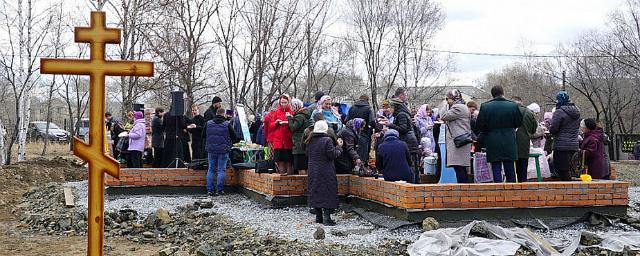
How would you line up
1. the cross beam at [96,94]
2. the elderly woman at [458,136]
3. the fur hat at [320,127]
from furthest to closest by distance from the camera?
the elderly woman at [458,136] → the fur hat at [320,127] → the cross beam at [96,94]

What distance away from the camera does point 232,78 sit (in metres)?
24.4

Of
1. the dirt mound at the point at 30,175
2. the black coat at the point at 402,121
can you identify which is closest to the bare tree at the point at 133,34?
the dirt mound at the point at 30,175

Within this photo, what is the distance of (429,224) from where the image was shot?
308 inches

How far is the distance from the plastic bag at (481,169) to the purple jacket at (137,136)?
6946mm

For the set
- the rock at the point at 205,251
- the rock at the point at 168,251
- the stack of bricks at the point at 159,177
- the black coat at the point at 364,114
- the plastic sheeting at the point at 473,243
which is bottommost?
the rock at the point at 168,251

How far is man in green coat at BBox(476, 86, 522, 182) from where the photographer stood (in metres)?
8.85

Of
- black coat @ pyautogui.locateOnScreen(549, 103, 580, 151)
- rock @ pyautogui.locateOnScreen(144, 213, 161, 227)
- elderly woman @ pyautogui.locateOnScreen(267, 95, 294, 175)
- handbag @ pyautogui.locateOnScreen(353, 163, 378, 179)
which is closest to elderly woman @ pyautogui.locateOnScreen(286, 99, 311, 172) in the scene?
elderly woman @ pyautogui.locateOnScreen(267, 95, 294, 175)

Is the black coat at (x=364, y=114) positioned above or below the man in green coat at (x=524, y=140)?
above

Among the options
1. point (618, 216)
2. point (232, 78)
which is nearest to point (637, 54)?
point (232, 78)

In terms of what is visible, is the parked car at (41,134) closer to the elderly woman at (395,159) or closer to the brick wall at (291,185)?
the brick wall at (291,185)

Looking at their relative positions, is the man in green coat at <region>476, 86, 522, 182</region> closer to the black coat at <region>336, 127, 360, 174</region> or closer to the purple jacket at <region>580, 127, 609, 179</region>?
the black coat at <region>336, 127, 360, 174</region>

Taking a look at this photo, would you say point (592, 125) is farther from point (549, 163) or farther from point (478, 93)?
point (478, 93)

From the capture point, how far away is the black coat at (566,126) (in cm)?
984

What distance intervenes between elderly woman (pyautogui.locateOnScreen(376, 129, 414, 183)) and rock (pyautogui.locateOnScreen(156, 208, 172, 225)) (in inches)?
127
